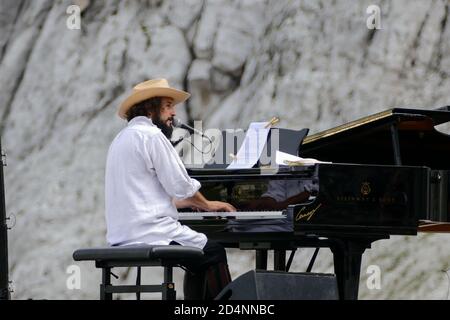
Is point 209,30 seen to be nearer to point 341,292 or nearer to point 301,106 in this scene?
point 301,106

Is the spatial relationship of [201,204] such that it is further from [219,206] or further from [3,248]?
[3,248]

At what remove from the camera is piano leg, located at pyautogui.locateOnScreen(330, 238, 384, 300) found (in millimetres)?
→ 7094

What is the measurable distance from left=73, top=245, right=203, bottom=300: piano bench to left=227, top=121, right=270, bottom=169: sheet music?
47.3 inches

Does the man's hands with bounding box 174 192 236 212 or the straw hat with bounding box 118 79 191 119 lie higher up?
the straw hat with bounding box 118 79 191 119

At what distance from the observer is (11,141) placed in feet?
42.8

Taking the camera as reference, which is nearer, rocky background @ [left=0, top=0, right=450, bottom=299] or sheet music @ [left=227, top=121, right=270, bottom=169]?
sheet music @ [left=227, top=121, right=270, bottom=169]

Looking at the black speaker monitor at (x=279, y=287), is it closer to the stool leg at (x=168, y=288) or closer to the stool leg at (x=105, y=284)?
the stool leg at (x=168, y=288)

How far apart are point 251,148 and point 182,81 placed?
5227mm

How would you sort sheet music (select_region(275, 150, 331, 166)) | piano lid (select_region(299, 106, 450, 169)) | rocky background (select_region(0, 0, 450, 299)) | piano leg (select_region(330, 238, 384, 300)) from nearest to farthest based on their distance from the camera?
piano leg (select_region(330, 238, 384, 300)) → sheet music (select_region(275, 150, 331, 166)) → piano lid (select_region(299, 106, 450, 169)) → rocky background (select_region(0, 0, 450, 299))

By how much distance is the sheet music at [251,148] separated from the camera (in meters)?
7.51

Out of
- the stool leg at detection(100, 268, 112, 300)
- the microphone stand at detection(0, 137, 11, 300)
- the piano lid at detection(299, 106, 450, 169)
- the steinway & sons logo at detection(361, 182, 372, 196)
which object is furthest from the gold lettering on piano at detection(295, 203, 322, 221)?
the microphone stand at detection(0, 137, 11, 300)

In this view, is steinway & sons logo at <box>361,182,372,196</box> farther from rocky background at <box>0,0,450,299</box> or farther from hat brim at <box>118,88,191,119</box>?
rocky background at <box>0,0,450,299</box>

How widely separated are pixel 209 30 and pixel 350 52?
1.53m

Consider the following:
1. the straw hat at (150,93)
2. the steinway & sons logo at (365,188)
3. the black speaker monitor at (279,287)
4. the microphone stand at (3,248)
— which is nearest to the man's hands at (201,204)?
the straw hat at (150,93)
